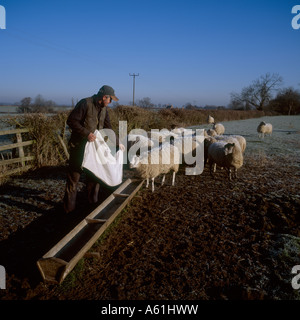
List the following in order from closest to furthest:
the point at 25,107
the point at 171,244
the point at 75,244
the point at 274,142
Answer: the point at 75,244 < the point at 171,244 < the point at 25,107 < the point at 274,142

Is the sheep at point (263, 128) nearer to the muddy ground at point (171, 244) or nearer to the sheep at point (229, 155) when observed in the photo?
the sheep at point (229, 155)

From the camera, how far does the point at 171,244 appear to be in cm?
372

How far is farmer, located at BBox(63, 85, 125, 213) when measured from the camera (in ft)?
12.5

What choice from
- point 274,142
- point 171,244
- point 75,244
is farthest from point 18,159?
point 274,142

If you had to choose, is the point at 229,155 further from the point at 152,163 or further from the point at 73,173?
the point at 73,173

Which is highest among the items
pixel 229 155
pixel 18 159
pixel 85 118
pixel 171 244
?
pixel 85 118

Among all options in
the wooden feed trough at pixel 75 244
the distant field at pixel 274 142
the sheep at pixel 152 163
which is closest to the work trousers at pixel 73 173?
the wooden feed trough at pixel 75 244

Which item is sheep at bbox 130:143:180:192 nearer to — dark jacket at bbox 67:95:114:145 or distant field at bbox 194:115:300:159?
dark jacket at bbox 67:95:114:145

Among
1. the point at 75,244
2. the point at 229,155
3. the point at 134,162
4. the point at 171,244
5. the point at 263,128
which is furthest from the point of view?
the point at 263,128

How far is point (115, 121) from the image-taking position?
11.2 metres

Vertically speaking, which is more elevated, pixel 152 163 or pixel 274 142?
pixel 274 142

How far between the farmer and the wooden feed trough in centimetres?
73

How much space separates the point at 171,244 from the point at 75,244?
1546 millimetres
